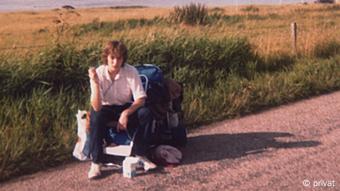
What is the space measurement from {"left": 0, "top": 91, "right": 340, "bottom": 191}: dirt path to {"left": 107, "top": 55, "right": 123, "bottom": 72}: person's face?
922 mm

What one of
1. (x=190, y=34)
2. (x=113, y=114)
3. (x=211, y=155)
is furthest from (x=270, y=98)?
(x=113, y=114)

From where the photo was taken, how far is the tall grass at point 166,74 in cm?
644

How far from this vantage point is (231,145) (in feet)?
22.2

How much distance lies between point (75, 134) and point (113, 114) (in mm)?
880

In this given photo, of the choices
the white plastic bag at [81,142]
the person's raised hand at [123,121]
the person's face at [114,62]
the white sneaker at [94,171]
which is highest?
the person's face at [114,62]

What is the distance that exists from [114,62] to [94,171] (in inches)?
39.0

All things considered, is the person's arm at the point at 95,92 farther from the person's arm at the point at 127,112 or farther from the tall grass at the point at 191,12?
the tall grass at the point at 191,12

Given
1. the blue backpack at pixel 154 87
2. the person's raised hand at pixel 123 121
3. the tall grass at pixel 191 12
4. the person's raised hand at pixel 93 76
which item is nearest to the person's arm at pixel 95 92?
the person's raised hand at pixel 93 76

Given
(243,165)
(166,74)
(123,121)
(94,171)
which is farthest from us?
(166,74)

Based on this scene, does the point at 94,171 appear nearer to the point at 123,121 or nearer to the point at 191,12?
the point at 123,121

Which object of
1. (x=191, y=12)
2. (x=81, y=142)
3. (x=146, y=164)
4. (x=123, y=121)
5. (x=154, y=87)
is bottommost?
(x=191, y=12)

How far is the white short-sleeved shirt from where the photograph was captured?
6020mm

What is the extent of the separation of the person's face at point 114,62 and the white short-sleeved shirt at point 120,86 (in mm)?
68

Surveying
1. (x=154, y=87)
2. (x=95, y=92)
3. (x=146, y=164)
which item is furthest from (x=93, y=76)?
(x=146, y=164)
